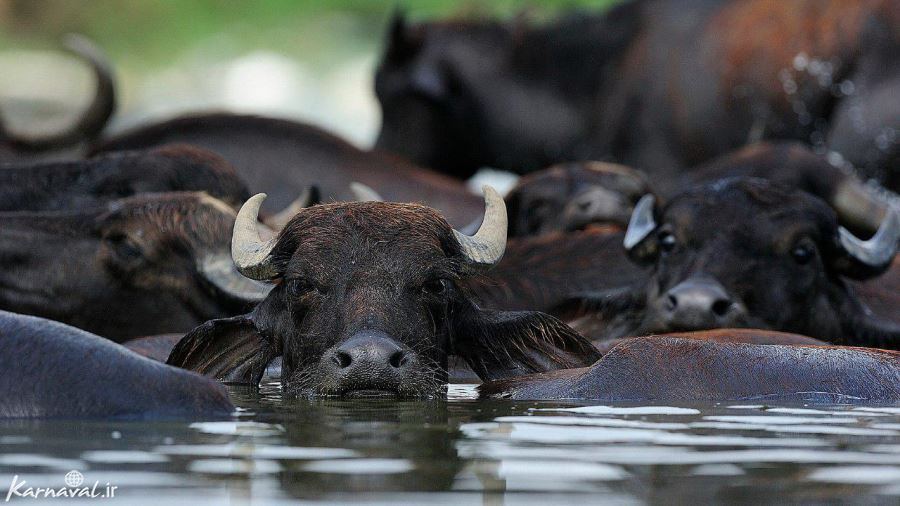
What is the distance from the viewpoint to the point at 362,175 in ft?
49.2

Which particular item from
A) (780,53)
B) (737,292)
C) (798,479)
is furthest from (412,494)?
(780,53)

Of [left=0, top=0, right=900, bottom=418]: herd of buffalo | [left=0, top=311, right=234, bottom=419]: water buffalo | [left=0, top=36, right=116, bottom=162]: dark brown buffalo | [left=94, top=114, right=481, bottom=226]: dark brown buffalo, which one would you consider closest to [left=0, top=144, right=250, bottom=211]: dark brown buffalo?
[left=0, top=0, right=900, bottom=418]: herd of buffalo

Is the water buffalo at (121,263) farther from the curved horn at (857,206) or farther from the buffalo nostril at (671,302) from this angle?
the curved horn at (857,206)

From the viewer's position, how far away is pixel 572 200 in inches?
541

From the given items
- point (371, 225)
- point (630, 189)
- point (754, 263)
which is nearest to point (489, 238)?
point (371, 225)

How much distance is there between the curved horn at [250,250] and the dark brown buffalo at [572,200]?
5.19 metres

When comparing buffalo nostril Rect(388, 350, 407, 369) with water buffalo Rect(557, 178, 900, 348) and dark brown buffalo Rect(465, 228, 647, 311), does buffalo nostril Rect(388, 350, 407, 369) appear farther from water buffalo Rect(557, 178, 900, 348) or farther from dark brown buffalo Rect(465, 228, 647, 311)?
dark brown buffalo Rect(465, 228, 647, 311)

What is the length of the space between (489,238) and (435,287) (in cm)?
55

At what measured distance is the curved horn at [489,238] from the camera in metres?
8.34

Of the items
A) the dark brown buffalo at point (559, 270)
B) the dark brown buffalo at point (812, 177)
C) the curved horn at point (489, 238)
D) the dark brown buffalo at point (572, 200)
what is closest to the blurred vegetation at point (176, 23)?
the dark brown buffalo at point (572, 200)

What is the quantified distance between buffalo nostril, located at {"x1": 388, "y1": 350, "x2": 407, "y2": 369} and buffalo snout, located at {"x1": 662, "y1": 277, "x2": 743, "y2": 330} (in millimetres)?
2648

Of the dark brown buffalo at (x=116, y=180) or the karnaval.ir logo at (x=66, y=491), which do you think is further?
the dark brown buffalo at (x=116, y=180)

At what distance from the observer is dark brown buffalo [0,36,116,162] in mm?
17844

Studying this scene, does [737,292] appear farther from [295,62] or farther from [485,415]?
[295,62]
